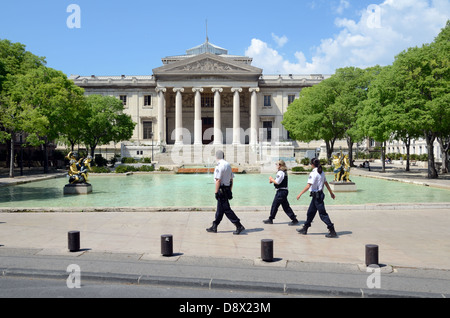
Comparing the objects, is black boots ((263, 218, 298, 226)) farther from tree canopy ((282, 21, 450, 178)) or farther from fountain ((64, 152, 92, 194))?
tree canopy ((282, 21, 450, 178))

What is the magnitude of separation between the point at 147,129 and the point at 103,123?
24.7 metres

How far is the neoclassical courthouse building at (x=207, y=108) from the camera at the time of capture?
6356 cm

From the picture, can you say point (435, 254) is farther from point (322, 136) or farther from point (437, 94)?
point (322, 136)

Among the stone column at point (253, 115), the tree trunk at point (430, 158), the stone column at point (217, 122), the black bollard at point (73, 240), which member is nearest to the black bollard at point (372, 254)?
the black bollard at point (73, 240)

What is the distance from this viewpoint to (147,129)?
75.6 meters

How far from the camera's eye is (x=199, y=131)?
6531 cm

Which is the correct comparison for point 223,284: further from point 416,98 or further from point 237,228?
point 416,98

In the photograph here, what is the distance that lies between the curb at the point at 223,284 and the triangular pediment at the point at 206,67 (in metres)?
59.9

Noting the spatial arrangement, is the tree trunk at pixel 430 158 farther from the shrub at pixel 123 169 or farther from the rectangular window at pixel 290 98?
the rectangular window at pixel 290 98

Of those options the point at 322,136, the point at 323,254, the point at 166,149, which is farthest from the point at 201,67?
the point at 323,254

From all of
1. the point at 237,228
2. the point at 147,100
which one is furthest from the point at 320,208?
the point at 147,100
